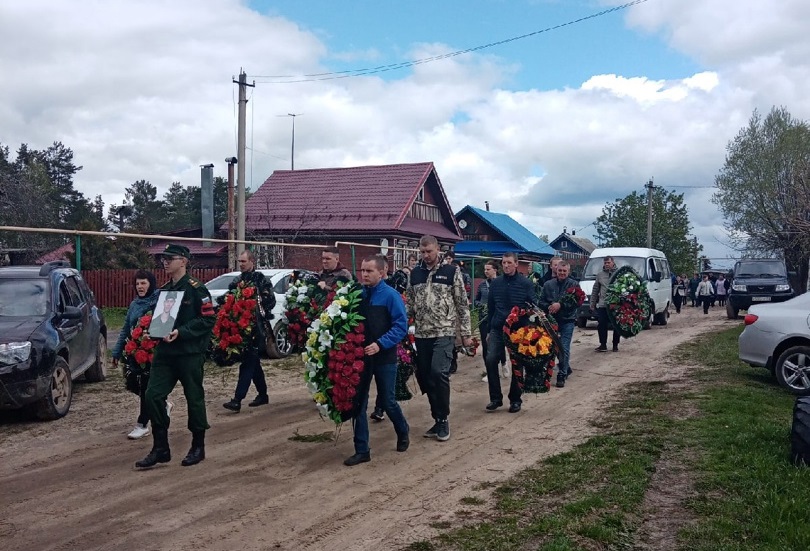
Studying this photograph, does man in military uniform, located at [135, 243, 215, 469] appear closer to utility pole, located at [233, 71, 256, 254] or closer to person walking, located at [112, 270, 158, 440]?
person walking, located at [112, 270, 158, 440]

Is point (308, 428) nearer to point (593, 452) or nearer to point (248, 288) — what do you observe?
point (248, 288)

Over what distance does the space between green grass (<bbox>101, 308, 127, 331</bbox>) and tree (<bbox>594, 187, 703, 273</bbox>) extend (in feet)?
132

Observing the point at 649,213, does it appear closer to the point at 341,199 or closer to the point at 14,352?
the point at 341,199

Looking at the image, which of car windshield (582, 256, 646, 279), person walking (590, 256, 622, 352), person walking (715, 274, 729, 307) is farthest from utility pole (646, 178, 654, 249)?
person walking (590, 256, 622, 352)

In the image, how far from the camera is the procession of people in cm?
669

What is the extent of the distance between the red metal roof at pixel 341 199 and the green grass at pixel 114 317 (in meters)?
13.5

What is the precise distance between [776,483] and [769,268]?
73.3 feet

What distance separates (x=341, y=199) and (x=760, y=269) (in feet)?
62.2

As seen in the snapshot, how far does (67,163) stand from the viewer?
212 ft

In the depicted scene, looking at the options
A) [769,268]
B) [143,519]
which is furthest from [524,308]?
[769,268]

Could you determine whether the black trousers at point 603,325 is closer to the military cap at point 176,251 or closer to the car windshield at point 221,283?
the car windshield at point 221,283

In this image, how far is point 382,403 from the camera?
719cm

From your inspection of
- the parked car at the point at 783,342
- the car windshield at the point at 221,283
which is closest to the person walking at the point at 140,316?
the car windshield at the point at 221,283

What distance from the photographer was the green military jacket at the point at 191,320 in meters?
6.61
